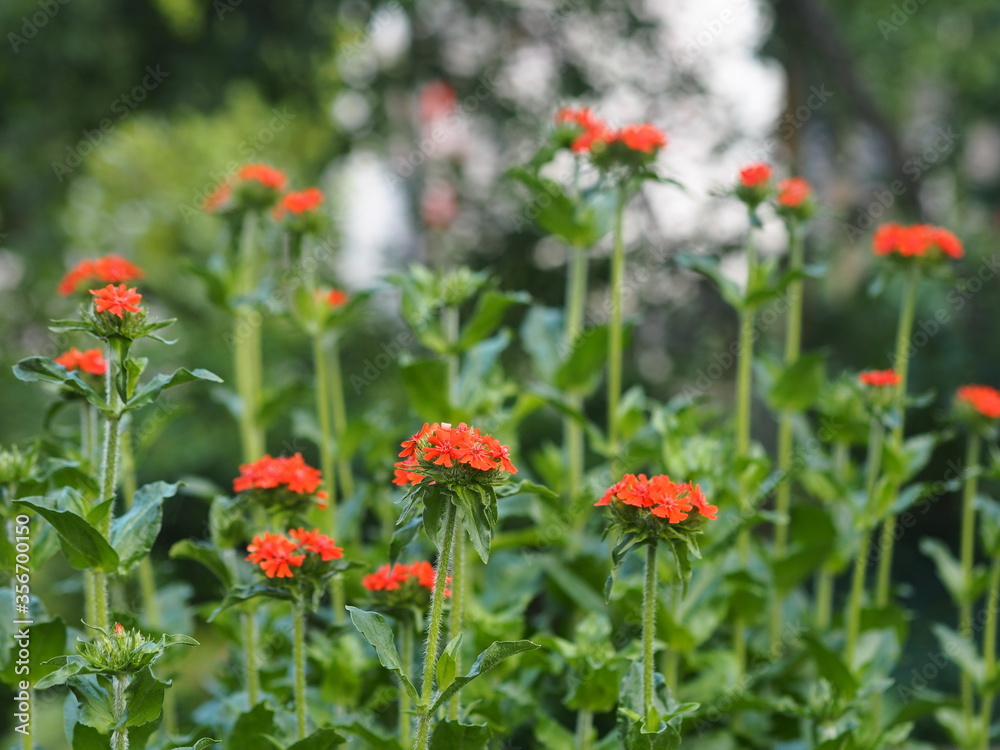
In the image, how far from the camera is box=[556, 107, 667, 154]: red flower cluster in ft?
6.91

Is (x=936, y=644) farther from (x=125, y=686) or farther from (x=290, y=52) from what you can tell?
(x=290, y=52)

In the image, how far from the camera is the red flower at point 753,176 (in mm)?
2238

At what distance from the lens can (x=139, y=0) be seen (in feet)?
14.4

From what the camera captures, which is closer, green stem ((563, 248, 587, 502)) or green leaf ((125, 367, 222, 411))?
green leaf ((125, 367, 222, 411))

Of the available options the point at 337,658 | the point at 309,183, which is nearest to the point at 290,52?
the point at 309,183

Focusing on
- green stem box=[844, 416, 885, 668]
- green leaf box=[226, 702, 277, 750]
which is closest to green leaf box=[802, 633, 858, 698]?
green stem box=[844, 416, 885, 668]

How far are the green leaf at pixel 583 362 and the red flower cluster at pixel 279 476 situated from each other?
2.88 ft

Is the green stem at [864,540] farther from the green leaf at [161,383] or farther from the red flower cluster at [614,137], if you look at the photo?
the green leaf at [161,383]

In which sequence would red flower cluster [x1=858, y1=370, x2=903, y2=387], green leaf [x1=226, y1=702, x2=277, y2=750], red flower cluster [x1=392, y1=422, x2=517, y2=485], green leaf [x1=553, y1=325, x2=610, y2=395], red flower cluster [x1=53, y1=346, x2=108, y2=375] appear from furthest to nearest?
1. green leaf [x1=553, y1=325, x2=610, y2=395]
2. red flower cluster [x1=858, y1=370, x2=903, y2=387]
3. red flower cluster [x1=53, y1=346, x2=108, y2=375]
4. green leaf [x1=226, y1=702, x2=277, y2=750]
5. red flower cluster [x1=392, y1=422, x2=517, y2=485]

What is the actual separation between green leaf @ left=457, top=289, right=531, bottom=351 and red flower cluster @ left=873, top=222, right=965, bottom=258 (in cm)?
94

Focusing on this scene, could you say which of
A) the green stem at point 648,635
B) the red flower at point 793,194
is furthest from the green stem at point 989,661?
the green stem at point 648,635

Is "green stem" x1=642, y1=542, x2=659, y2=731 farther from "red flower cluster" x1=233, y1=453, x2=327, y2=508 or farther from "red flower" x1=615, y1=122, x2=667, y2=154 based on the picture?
"red flower" x1=615, y1=122, x2=667, y2=154

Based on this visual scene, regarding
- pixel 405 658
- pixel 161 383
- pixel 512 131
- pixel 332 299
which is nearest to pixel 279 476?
pixel 161 383

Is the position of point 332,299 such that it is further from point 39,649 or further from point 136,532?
point 39,649
